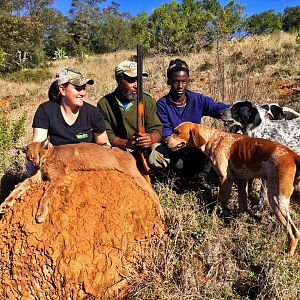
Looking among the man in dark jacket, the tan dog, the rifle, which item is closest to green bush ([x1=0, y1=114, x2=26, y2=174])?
the man in dark jacket

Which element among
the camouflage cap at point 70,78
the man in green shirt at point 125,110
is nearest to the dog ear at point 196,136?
the man in green shirt at point 125,110

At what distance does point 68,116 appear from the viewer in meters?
4.07

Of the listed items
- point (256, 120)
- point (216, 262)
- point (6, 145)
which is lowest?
point (216, 262)

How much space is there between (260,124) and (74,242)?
3.09 metres

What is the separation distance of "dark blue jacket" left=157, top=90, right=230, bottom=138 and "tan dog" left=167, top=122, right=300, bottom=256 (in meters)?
0.56

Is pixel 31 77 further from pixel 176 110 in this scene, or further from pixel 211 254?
pixel 211 254

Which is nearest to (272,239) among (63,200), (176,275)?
(176,275)

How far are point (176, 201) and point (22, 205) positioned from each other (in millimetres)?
1815

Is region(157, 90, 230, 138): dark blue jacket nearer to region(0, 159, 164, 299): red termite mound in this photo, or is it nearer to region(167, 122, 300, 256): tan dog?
region(167, 122, 300, 256): tan dog

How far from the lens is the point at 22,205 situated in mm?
2902

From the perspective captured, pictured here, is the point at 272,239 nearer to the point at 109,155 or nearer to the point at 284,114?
the point at 109,155

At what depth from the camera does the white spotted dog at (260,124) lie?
190 inches

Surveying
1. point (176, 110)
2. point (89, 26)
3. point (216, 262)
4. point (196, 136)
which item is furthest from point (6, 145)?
point (89, 26)

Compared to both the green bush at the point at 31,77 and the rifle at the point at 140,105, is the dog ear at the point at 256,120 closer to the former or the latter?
the rifle at the point at 140,105
